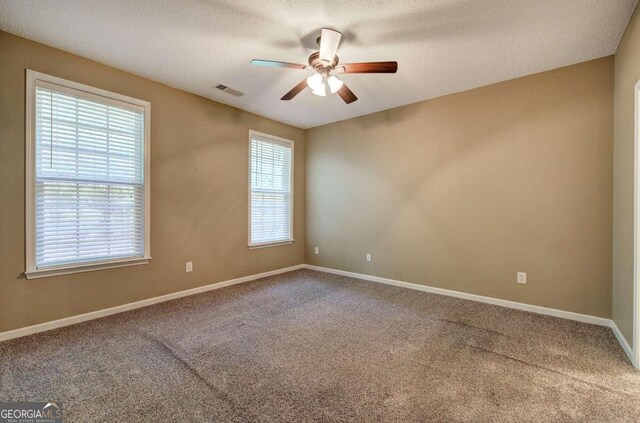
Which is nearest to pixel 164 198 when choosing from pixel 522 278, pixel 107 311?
pixel 107 311

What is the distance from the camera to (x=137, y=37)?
2.54 metres

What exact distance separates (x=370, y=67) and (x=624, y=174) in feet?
7.54

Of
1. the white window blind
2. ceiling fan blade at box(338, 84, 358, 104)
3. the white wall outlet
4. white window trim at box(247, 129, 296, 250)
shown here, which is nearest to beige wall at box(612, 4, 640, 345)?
the white wall outlet

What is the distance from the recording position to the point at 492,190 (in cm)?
344

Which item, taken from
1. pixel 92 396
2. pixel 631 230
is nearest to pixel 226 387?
pixel 92 396

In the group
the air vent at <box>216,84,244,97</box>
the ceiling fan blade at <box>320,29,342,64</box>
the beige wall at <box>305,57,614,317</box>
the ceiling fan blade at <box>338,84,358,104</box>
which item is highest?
the air vent at <box>216,84,244,97</box>

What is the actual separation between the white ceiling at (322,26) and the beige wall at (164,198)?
9.1 inches

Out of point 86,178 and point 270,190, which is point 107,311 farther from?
point 270,190

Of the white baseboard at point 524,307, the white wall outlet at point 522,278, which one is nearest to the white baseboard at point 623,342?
the white baseboard at point 524,307

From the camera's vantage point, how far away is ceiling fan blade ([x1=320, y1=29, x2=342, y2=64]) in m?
2.26

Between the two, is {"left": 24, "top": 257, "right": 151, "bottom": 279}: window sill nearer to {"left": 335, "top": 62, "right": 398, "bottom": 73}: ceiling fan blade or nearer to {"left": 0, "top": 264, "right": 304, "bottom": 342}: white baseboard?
{"left": 0, "top": 264, "right": 304, "bottom": 342}: white baseboard

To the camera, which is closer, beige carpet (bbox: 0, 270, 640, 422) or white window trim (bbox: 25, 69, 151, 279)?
beige carpet (bbox: 0, 270, 640, 422)

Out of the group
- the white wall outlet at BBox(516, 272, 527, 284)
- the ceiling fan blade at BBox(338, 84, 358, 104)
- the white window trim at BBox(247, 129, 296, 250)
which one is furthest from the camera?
the white window trim at BBox(247, 129, 296, 250)

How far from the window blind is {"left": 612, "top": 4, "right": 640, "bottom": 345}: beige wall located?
15.1ft
